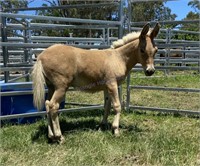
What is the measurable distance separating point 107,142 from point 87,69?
1.14 metres

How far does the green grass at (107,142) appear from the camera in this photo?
339 centimetres

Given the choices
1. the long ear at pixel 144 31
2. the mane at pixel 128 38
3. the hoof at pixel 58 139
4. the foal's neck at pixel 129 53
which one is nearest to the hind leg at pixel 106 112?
the foal's neck at pixel 129 53

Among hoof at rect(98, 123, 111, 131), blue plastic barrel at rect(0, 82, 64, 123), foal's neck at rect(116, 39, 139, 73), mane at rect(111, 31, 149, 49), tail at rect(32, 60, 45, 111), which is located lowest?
hoof at rect(98, 123, 111, 131)

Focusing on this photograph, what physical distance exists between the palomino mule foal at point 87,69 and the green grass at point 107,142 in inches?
12.1

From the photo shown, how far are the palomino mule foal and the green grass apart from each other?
1.01 feet

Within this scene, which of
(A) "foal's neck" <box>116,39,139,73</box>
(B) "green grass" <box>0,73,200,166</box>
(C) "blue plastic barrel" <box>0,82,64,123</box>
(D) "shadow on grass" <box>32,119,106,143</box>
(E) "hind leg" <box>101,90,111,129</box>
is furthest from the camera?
(C) "blue plastic barrel" <box>0,82,64,123</box>

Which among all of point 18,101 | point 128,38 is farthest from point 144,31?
point 18,101

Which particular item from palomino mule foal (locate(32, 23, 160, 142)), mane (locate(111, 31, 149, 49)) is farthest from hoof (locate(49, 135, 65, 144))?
mane (locate(111, 31, 149, 49))

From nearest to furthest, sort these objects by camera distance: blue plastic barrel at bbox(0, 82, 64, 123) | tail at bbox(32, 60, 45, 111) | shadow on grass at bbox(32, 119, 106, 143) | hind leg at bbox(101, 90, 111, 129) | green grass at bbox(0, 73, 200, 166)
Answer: green grass at bbox(0, 73, 200, 166) < tail at bbox(32, 60, 45, 111) < shadow on grass at bbox(32, 119, 106, 143) < hind leg at bbox(101, 90, 111, 129) < blue plastic barrel at bbox(0, 82, 64, 123)

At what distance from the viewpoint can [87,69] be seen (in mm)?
4328

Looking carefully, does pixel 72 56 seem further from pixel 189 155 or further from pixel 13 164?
pixel 189 155

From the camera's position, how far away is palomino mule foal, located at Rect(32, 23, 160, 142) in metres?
4.01

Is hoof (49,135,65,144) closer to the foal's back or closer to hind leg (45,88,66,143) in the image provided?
hind leg (45,88,66,143)

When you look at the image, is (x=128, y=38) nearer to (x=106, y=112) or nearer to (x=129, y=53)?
(x=129, y=53)
